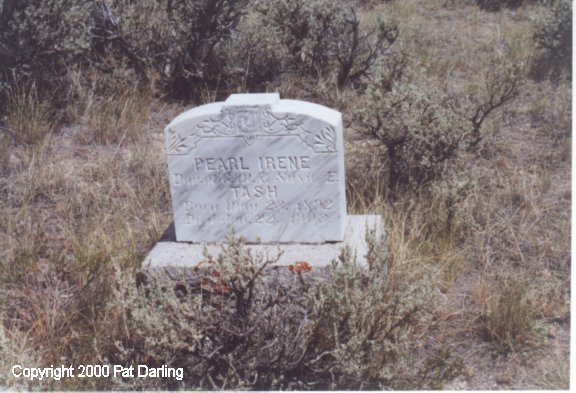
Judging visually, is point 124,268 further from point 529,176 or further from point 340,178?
point 529,176

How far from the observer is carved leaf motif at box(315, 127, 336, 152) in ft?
13.8

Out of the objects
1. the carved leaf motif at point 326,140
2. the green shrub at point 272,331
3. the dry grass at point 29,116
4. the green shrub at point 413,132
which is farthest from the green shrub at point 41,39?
the green shrub at point 272,331

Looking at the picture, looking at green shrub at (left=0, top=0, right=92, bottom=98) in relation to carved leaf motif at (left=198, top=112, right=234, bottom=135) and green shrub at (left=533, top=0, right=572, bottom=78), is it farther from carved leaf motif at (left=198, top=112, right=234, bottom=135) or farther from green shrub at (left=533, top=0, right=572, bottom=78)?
green shrub at (left=533, top=0, right=572, bottom=78)

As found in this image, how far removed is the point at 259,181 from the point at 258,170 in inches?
2.5

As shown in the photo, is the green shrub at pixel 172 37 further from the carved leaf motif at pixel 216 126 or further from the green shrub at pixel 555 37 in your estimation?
the carved leaf motif at pixel 216 126

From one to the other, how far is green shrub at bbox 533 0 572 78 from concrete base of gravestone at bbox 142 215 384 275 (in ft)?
11.6

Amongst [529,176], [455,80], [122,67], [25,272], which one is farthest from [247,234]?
[455,80]

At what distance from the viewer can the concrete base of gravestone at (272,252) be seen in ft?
13.8

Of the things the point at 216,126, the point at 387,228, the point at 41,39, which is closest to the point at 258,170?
the point at 216,126

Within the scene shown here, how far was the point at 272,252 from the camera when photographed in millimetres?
4336

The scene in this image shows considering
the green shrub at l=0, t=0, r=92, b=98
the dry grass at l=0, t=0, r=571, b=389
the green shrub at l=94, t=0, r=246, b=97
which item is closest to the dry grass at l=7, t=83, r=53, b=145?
the dry grass at l=0, t=0, r=571, b=389

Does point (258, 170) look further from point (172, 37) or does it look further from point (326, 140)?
point (172, 37)

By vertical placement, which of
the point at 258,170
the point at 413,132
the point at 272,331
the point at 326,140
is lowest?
the point at 272,331

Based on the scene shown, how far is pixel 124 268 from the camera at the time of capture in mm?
4453
